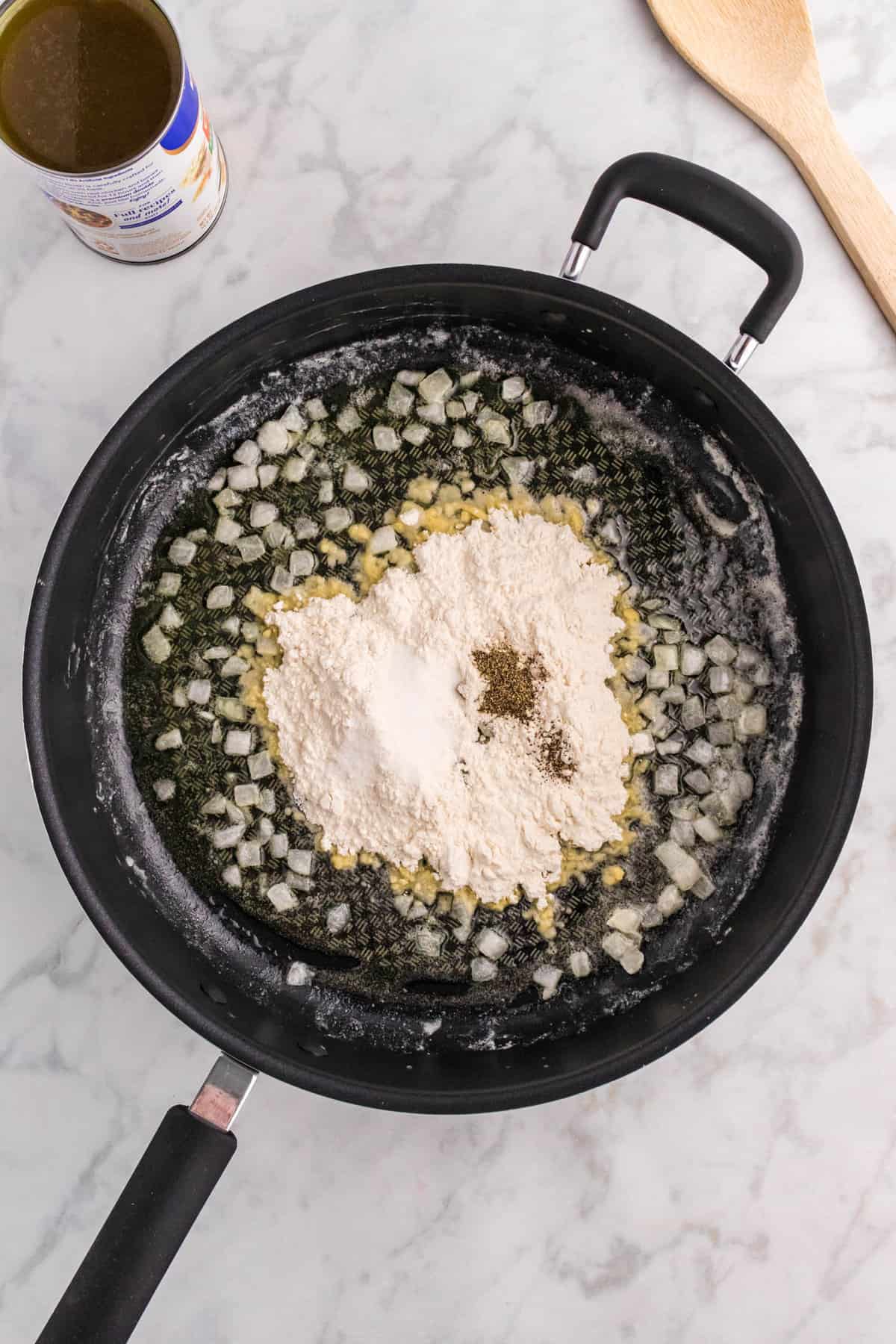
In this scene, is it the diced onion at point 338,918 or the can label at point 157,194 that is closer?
the can label at point 157,194

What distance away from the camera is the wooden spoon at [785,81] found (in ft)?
2.58

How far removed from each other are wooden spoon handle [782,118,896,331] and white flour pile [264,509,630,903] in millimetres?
337

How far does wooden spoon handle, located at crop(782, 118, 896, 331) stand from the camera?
785 millimetres

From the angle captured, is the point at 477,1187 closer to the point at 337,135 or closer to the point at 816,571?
the point at 816,571

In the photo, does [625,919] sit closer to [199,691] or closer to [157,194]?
[199,691]

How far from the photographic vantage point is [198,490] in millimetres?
797

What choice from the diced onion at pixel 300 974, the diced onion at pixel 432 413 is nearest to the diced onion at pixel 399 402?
the diced onion at pixel 432 413

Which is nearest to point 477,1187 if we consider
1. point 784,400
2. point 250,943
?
point 250,943

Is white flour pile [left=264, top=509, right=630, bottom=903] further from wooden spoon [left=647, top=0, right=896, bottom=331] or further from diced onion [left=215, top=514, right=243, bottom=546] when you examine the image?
wooden spoon [left=647, top=0, right=896, bottom=331]

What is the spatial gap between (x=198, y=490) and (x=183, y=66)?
0.30 metres

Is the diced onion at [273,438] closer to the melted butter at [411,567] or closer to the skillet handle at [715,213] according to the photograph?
the melted butter at [411,567]

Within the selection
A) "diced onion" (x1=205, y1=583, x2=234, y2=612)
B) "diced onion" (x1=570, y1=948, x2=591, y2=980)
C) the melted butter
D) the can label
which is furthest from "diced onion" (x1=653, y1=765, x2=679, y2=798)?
the can label

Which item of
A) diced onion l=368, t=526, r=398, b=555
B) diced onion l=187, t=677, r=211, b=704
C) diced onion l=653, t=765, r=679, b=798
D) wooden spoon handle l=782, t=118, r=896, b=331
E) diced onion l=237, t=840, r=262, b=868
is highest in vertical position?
wooden spoon handle l=782, t=118, r=896, b=331

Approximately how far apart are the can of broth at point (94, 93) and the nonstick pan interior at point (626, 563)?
0.41 ft
